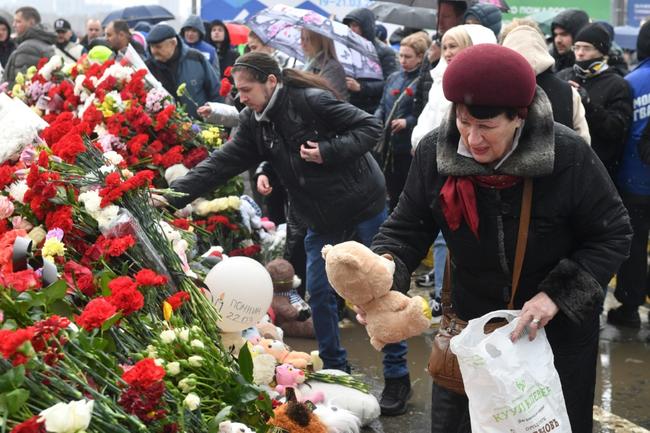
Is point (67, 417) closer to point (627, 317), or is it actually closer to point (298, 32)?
point (627, 317)

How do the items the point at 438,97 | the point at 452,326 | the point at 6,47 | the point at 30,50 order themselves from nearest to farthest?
1. the point at 452,326
2. the point at 438,97
3. the point at 30,50
4. the point at 6,47

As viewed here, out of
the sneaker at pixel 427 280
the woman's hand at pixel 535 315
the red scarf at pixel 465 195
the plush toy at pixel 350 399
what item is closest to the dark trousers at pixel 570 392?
the woman's hand at pixel 535 315

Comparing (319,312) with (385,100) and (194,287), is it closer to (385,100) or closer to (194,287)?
(194,287)

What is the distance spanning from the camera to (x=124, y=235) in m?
3.81

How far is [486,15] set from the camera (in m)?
7.29

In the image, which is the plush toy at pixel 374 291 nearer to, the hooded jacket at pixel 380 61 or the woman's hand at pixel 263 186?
the woman's hand at pixel 263 186

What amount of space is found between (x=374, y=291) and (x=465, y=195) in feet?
1.37

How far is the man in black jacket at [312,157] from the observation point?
514cm

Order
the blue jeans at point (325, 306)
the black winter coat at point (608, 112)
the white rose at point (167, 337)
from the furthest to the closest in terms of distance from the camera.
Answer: the black winter coat at point (608, 112) < the blue jeans at point (325, 306) < the white rose at point (167, 337)

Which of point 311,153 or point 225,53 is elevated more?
point 311,153

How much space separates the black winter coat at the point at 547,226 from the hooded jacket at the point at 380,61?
5.37m

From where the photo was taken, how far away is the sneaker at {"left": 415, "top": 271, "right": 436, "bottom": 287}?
25.9 feet

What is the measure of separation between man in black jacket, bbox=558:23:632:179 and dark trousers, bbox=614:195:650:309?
286mm

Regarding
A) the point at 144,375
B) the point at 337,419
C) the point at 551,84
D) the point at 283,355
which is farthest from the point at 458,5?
the point at 144,375
